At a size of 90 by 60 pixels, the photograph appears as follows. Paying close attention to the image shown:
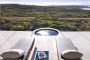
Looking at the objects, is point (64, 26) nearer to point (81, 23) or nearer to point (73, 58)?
point (81, 23)

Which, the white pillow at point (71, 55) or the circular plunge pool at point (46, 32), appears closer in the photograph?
the white pillow at point (71, 55)

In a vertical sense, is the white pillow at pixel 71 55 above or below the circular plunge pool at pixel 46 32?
above

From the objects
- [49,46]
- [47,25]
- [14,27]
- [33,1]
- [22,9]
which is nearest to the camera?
[49,46]

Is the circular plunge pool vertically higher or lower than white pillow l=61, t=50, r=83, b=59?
lower

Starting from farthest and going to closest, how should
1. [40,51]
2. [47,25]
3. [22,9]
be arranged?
[22,9] < [47,25] < [40,51]

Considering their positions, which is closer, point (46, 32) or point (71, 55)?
point (71, 55)

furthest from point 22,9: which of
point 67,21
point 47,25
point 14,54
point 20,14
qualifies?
point 14,54

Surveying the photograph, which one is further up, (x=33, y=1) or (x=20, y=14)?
(x=33, y=1)

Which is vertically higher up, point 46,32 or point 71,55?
point 71,55

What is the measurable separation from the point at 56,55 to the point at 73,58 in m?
0.31

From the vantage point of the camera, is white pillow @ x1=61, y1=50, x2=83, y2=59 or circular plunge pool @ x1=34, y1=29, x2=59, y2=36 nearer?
white pillow @ x1=61, y1=50, x2=83, y2=59

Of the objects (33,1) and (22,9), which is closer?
(33,1)

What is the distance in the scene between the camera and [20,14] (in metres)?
12.0

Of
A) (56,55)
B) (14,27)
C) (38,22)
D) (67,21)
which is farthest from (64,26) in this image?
(56,55)
